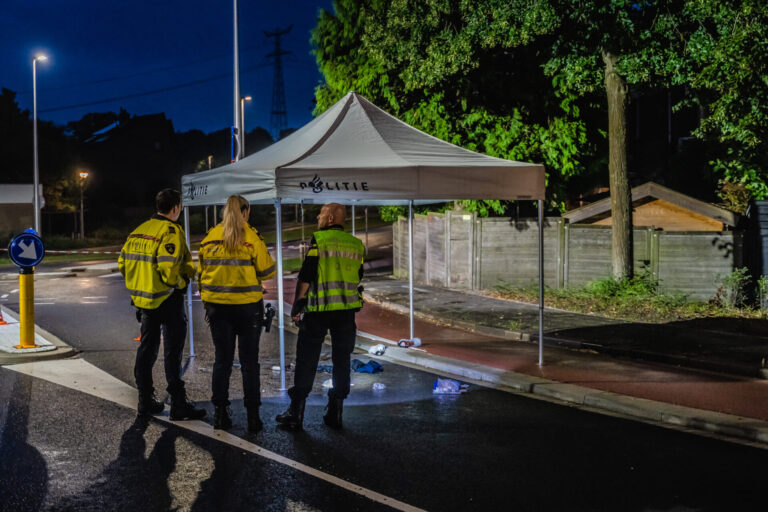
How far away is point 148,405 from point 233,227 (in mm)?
1864

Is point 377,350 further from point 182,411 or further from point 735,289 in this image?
point 735,289

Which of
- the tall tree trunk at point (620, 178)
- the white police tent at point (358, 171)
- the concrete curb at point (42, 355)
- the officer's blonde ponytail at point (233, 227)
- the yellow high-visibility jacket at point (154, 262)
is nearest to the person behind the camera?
the officer's blonde ponytail at point (233, 227)

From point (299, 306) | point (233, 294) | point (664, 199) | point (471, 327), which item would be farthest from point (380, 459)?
point (664, 199)

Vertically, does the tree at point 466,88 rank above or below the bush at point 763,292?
above

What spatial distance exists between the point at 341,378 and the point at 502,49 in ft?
45.0

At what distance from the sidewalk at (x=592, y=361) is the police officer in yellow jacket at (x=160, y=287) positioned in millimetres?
3485

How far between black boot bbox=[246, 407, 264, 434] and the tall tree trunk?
10.5 meters

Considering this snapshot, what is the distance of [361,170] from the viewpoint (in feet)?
25.8

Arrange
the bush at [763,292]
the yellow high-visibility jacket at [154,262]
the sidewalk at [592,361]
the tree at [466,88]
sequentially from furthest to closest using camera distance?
the tree at [466,88] < the bush at [763,292] < the sidewalk at [592,361] < the yellow high-visibility jacket at [154,262]

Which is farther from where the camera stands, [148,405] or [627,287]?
[627,287]

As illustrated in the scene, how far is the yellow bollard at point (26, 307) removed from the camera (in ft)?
31.7

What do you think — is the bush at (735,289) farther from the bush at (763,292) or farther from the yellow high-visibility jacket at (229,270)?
the yellow high-visibility jacket at (229,270)

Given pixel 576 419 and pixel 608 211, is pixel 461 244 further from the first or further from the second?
pixel 576 419

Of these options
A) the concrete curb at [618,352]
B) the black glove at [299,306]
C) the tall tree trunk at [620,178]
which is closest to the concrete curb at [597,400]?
the concrete curb at [618,352]
